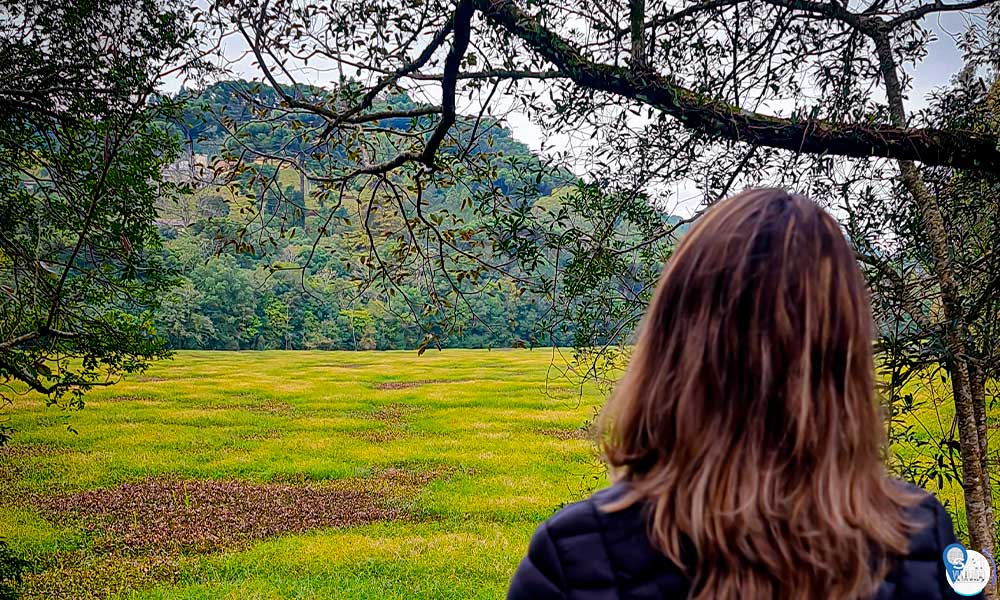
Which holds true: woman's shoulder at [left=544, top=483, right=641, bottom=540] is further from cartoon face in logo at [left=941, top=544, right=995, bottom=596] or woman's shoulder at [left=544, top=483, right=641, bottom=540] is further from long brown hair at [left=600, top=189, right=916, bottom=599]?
cartoon face in logo at [left=941, top=544, right=995, bottom=596]

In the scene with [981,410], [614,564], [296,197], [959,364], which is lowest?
[614,564]

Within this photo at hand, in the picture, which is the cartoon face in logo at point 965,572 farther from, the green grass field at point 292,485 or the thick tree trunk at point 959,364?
the green grass field at point 292,485

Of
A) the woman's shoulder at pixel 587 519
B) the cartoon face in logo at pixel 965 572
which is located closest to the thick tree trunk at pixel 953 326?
the cartoon face in logo at pixel 965 572

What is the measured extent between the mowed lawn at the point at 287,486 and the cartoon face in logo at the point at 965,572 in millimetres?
2232

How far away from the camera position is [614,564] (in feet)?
3.62

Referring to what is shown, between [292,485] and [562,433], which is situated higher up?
[562,433]

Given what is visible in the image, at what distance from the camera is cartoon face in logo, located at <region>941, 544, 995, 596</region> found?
1175 mm

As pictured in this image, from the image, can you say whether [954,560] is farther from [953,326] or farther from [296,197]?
[296,197]

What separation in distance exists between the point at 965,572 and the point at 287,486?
1284 cm

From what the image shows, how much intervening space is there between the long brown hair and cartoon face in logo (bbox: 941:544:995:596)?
11 centimetres

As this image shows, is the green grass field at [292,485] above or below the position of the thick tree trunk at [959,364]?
below

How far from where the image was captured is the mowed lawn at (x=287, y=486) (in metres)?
8.69

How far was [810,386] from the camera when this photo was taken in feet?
3.70

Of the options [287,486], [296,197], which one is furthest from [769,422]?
[287,486]
